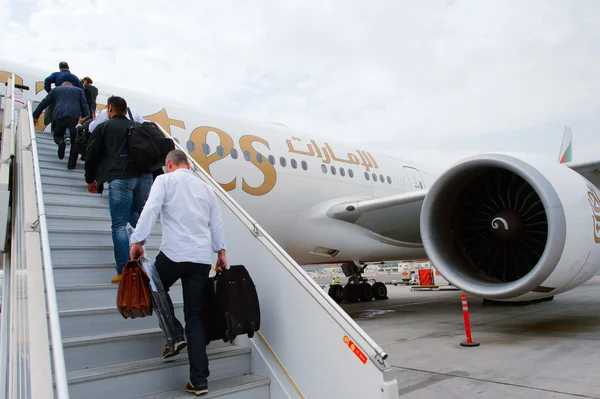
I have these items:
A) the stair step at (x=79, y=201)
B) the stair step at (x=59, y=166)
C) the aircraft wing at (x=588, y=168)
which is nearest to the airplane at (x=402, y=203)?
the aircraft wing at (x=588, y=168)

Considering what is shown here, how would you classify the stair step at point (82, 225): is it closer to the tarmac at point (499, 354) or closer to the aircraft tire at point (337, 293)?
the tarmac at point (499, 354)

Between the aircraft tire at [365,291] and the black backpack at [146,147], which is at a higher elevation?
the black backpack at [146,147]

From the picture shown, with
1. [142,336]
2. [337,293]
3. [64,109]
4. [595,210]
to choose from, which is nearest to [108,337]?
[142,336]

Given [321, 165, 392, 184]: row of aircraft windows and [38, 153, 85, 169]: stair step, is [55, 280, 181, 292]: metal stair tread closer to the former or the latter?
[38, 153, 85, 169]: stair step

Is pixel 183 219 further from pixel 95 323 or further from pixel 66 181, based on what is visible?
pixel 66 181

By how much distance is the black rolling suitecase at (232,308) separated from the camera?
2461 mm

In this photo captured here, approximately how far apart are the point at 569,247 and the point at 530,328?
1.39m

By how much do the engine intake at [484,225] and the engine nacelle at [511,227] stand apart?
0.04ft

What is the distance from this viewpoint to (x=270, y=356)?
270 centimetres

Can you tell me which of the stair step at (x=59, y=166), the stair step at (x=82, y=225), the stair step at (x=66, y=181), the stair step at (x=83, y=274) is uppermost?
the stair step at (x=59, y=166)

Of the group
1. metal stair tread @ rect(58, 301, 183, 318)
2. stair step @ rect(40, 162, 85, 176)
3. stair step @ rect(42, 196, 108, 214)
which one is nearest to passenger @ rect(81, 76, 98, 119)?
stair step @ rect(40, 162, 85, 176)

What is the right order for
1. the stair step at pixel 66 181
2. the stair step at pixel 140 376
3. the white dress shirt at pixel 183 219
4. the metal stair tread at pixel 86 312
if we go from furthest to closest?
the stair step at pixel 66 181 → the metal stair tread at pixel 86 312 → the white dress shirt at pixel 183 219 → the stair step at pixel 140 376

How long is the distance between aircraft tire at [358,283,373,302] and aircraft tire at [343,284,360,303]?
8 centimetres

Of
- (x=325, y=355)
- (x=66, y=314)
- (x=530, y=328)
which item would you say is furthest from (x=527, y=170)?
(x=66, y=314)
